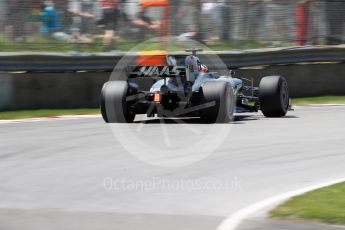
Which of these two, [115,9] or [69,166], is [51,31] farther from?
[69,166]

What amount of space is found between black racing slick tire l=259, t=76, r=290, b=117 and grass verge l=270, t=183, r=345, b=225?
257 inches

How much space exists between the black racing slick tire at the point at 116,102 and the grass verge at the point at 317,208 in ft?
20.5

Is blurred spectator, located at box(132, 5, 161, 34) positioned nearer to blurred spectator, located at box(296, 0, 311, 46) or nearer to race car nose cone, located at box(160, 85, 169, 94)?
blurred spectator, located at box(296, 0, 311, 46)

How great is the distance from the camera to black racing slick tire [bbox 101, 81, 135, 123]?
44.0 feet

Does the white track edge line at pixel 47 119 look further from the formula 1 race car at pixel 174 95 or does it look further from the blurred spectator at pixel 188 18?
the blurred spectator at pixel 188 18

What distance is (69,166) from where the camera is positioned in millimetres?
9453

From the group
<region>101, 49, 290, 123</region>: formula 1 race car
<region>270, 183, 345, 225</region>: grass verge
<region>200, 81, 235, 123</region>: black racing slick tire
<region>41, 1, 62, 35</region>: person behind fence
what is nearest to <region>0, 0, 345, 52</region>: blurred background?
<region>41, 1, 62, 35</region>: person behind fence

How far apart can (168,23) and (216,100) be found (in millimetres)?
5517

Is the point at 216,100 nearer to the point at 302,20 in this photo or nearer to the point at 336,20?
the point at 302,20

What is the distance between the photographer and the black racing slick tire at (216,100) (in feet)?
42.5

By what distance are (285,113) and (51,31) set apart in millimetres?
5591

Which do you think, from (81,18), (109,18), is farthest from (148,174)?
(109,18)

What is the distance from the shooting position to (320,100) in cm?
1823

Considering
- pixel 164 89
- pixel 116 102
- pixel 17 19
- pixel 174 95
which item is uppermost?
pixel 17 19
